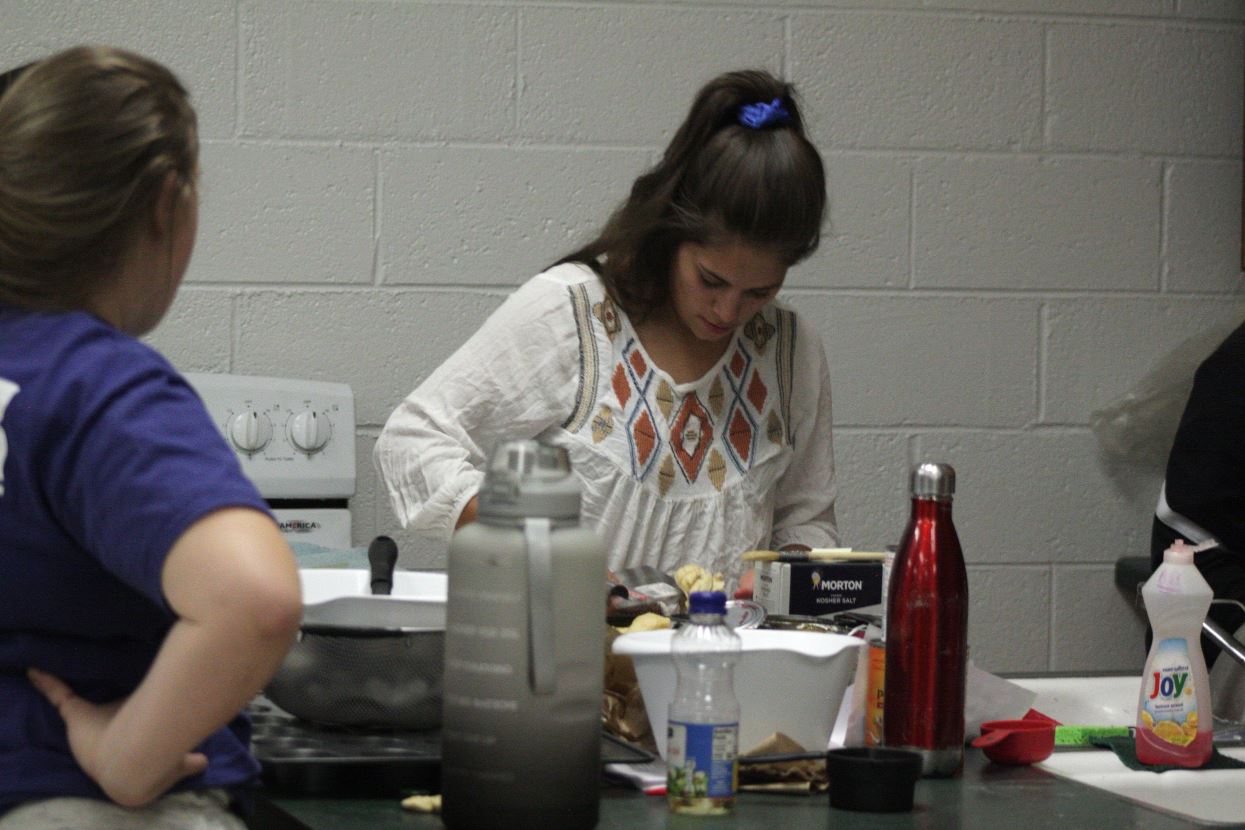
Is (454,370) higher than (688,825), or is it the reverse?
(454,370)

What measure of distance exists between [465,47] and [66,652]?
1.85 metres

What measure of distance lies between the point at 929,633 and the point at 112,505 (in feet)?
2.14

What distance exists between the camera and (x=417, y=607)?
1.18m

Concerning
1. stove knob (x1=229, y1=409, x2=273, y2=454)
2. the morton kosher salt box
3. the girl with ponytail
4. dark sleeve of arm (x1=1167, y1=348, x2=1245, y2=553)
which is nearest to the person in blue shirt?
the morton kosher salt box

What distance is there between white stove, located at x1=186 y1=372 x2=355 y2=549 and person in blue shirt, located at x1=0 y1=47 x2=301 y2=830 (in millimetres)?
1460

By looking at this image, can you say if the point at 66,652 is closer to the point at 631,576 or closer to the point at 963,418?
the point at 631,576

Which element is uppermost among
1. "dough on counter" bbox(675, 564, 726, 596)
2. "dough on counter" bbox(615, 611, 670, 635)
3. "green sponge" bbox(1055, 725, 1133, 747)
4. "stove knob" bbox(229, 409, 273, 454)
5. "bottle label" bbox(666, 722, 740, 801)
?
"stove knob" bbox(229, 409, 273, 454)

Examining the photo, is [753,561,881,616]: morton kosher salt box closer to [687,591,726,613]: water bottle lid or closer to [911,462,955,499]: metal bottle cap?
[911,462,955,499]: metal bottle cap

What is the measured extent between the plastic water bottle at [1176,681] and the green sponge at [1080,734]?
77 millimetres

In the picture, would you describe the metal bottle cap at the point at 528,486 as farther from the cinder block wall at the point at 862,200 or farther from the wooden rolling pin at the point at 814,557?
the cinder block wall at the point at 862,200

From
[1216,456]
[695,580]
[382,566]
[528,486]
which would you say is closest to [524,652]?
[528,486]

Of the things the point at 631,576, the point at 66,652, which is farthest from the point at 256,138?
the point at 66,652

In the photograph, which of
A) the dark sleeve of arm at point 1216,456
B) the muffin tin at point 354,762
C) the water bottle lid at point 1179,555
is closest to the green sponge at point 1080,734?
the water bottle lid at point 1179,555

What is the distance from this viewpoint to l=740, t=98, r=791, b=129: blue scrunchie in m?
2.01
